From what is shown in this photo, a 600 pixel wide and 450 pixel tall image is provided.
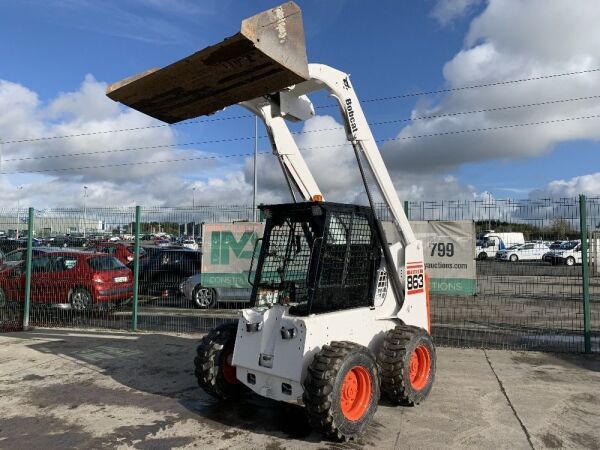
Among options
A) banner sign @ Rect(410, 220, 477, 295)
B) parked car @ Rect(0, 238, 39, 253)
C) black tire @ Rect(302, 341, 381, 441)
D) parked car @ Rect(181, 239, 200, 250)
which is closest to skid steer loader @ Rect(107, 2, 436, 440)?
black tire @ Rect(302, 341, 381, 441)

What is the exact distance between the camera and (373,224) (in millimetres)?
5473

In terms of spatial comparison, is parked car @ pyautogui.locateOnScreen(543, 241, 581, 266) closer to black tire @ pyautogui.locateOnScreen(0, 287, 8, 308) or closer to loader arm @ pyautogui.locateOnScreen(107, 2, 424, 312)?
loader arm @ pyautogui.locateOnScreen(107, 2, 424, 312)

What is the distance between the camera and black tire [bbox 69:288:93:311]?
10.9 meters

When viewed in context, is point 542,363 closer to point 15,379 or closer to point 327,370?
point 327,370

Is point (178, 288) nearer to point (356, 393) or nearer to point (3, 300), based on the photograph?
point (3, 300)

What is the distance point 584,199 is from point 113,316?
1033 cm

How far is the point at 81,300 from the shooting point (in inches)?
434

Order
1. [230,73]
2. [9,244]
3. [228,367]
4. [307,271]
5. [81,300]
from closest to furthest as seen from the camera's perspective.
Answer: [230,73] → [307,271] → [228,367] → [81,300] → [9,244]

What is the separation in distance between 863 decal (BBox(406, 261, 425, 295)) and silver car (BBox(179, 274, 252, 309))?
6.92 metres

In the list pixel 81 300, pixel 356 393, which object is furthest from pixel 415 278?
pixel 81 300

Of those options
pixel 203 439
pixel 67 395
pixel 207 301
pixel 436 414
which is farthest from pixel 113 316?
pixel 436 414

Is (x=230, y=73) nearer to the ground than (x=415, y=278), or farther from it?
farther from it

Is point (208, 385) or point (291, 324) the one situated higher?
point (291, 324)

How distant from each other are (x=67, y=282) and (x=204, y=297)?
319 centimetres
